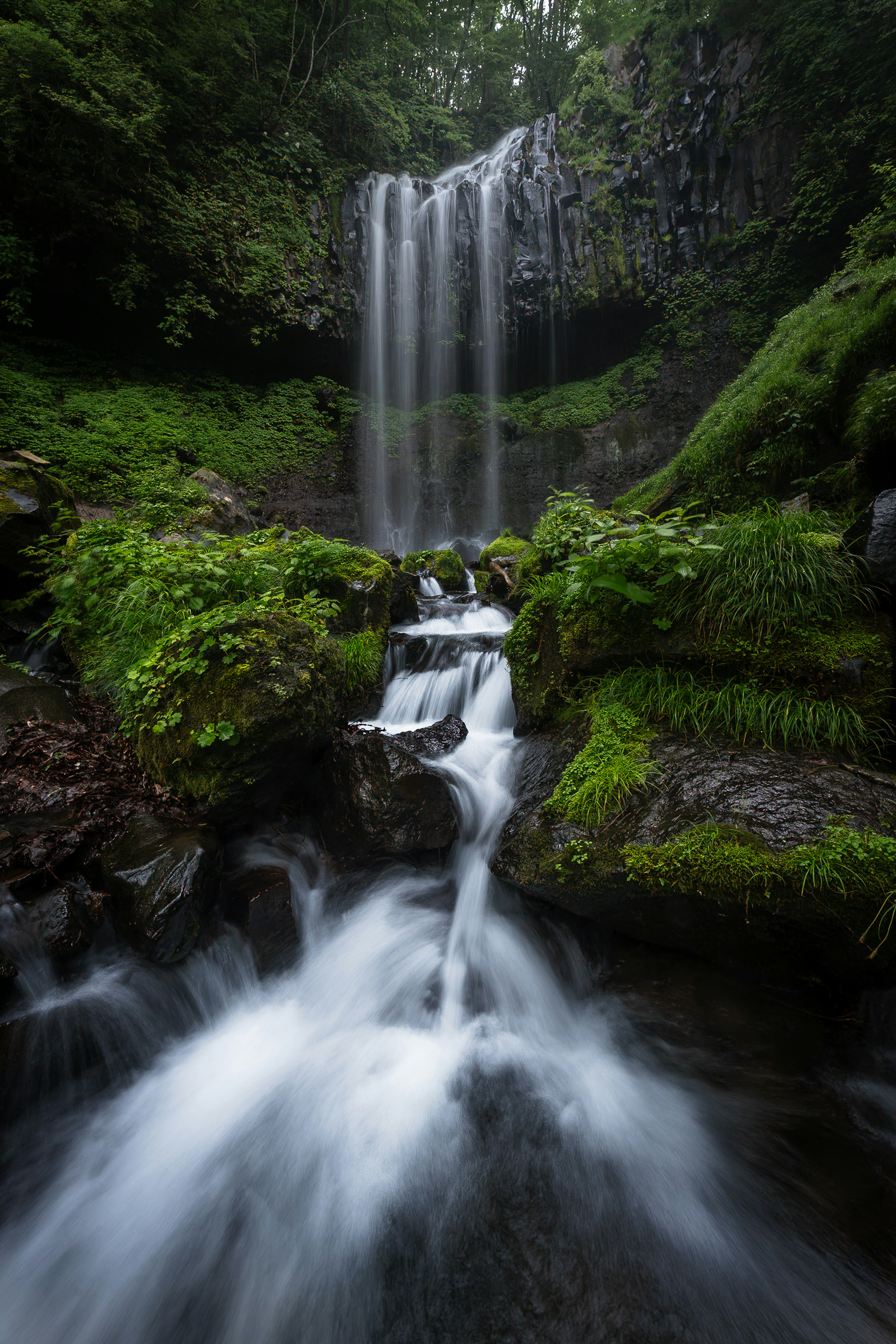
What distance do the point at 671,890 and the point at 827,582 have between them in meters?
2.12

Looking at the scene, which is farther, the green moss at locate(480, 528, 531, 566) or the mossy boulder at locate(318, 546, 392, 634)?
the green moss at locate(480, 528, 531, 566)

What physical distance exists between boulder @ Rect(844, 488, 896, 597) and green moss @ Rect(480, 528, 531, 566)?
7344 mm

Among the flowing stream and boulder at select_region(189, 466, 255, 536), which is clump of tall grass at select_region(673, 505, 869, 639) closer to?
the flowing stream

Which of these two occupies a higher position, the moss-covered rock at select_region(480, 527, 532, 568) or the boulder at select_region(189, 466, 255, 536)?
the boulder at select_region(189, 466, 255, 536)

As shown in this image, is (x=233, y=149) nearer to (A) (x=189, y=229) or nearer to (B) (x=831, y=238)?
(A) (x=189, y=229)

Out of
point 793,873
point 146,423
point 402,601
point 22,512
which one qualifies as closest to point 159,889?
point 793,873

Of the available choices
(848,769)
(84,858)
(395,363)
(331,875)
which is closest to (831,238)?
(395,363)

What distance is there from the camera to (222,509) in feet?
32.8

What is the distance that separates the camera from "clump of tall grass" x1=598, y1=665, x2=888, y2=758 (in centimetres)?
281

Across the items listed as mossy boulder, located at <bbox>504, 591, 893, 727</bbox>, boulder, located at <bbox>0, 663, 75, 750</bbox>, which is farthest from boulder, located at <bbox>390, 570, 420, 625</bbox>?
boulder, located at <bbox>0, 663, 75, 750</bbox>

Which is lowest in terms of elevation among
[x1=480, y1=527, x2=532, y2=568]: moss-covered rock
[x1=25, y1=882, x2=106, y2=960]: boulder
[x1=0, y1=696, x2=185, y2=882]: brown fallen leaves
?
[x1=25, y1=882, x2=106, y2=960]: boulder

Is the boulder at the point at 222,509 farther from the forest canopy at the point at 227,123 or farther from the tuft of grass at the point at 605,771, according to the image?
the tuft of grass at the point at 605,771

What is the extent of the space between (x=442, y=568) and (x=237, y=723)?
24.9 feet

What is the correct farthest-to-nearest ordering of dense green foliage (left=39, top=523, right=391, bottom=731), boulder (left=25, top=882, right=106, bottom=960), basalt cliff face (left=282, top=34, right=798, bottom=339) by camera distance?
basalt cliff face (left=282, top=34, right=798, bottom=339)
dense green foliage (left=39, top=523, right=391, bottom=731)
boulder (left=25, top=882, right=106, bottom=960)
